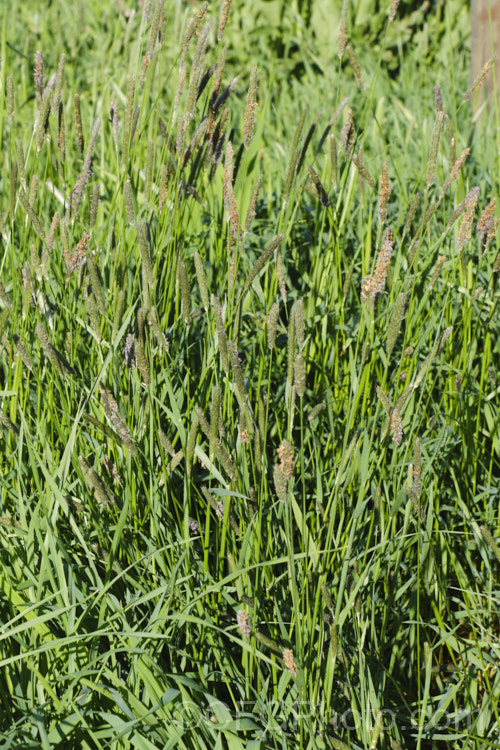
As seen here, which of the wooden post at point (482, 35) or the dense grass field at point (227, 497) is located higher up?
the wooden post at point (482, 35)

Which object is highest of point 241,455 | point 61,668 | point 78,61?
point 78,61

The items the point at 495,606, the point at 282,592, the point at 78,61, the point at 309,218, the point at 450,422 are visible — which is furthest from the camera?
the point at 78,61

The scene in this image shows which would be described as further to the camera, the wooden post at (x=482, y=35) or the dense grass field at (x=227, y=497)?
the wooden post at (x=482, y=35)

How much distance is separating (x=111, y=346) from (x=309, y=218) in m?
1.26

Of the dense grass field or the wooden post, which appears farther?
the wooden post

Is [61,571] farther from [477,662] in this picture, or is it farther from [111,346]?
[477,662]

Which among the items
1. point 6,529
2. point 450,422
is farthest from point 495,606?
point 6,529

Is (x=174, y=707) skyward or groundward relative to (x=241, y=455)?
groundward

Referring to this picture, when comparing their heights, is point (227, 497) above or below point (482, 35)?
below

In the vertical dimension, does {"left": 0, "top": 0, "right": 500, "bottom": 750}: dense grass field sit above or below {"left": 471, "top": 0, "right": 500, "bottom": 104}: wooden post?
below

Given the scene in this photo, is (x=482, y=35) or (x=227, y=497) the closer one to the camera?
(x=227, y=497)

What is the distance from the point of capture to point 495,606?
1401mm

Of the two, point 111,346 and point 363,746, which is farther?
point 111,346

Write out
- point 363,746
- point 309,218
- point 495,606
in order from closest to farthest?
point 363,746 < point 495,606 < point 309,218
